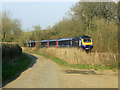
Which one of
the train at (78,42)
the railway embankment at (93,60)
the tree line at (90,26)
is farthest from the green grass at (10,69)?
the train at (78,42)

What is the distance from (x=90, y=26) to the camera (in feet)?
115

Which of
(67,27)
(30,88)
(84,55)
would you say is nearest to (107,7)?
(67,27)

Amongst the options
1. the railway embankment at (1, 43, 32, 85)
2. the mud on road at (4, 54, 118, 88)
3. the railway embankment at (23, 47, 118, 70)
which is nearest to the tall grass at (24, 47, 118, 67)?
the railway embankment at (23, 47, 118, 70)

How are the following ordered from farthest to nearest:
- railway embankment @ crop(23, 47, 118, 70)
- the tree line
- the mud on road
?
1. the tree line
2. railway embankment @ crop(23, 47, 118, 70)
3. the mud on road

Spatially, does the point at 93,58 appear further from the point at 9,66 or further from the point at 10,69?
the point at 9,66

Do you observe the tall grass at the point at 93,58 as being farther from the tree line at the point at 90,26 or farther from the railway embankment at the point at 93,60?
the tree line at the point at 90,26

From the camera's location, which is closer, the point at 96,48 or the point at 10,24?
the point at 96,48

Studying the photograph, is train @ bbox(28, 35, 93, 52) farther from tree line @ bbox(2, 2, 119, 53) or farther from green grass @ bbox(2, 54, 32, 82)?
green grass @ bbox(2, 54, 32, 82)

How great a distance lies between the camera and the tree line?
13909 millimetres

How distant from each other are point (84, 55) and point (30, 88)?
9.63 m

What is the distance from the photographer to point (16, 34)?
44469mm

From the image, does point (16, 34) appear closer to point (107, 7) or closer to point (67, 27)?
point (67, 27)

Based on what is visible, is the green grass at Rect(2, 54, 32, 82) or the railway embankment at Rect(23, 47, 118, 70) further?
the railway embankment at Rect(23, 47, 118, 70)

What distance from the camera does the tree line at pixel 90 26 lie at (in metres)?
13.9
